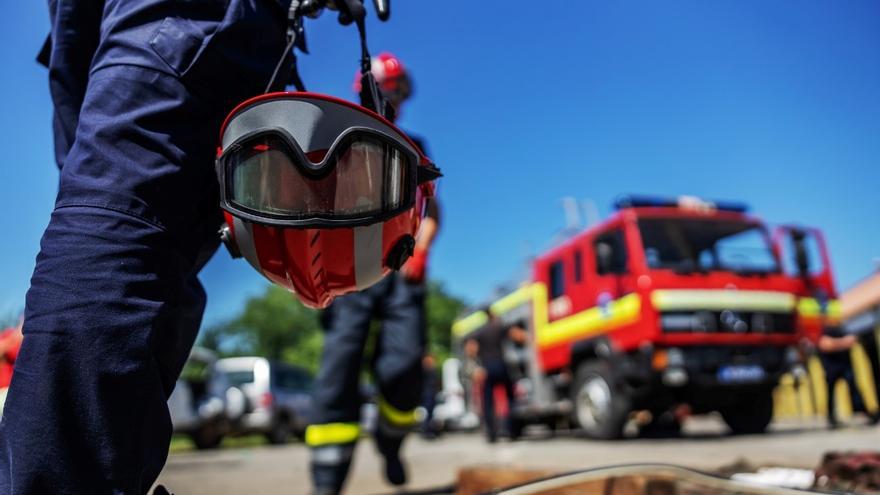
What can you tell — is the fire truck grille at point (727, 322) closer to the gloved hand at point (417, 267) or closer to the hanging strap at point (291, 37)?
the gloved hand at point (417, 267)

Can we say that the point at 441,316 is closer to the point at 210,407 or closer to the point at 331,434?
the point at 210,407

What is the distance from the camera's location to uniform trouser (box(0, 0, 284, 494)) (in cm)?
99

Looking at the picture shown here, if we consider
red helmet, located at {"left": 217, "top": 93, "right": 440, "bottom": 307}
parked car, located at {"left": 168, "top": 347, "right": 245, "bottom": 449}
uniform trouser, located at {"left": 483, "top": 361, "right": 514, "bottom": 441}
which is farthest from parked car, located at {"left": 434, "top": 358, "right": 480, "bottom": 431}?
red helmet, located at {"left": 217, "top": 93, "right": 440, "bottom": 307}

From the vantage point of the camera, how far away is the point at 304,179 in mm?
1123

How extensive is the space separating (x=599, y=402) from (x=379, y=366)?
554 cm

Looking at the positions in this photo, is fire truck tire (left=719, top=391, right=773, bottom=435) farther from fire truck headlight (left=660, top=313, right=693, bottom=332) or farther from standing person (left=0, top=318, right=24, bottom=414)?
standing person (left=0, top=318, right=24, bottom=414)

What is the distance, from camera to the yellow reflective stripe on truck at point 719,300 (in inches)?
300

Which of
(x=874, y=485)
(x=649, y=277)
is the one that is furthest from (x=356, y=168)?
(x=649, y=277)

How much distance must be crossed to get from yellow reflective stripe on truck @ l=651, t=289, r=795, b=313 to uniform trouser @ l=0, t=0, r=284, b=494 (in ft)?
22.5

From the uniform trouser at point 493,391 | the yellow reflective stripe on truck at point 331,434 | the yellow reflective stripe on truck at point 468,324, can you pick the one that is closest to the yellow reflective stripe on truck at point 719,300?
the uniform trouser at point 493,391

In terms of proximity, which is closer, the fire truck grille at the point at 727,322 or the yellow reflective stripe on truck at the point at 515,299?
Result: the fire truck grille at the point at 727,322

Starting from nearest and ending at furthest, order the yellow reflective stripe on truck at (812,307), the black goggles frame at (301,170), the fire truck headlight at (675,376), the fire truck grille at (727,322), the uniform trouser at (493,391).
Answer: the black goggles frame at (301,170)
the fire truck headlight at (675,376)
the fire truck grille at (727,322)
the yellow reflective stripe on truck at (812,307)
the uniform trouser at (493,391)

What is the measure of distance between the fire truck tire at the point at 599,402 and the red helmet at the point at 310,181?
281 inches

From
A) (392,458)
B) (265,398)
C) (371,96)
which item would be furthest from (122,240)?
(265,398)
